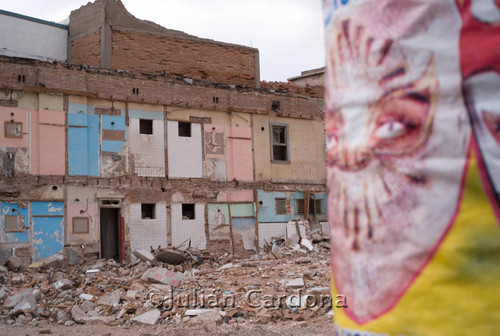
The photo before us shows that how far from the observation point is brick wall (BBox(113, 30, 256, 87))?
76.0ft

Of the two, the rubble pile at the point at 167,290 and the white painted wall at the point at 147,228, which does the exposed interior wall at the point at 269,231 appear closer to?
the rubble pile at the point at 167,290

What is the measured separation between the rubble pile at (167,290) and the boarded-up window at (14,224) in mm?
1066

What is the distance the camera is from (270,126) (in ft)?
72.0

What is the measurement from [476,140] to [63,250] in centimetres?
1729

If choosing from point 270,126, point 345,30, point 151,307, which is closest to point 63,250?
point 151,307

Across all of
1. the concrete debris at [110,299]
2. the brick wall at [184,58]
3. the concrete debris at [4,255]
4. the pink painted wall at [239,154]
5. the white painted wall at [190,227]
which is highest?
the brick wall at [184,58]

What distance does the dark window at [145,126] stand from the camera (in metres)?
19.4

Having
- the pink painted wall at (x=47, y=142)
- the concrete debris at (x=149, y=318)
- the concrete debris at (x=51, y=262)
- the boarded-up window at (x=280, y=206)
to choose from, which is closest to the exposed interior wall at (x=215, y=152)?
the boarded-up window at (x=280, y=206)

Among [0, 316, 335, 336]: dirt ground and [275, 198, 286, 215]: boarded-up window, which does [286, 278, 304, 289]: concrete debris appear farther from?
[275, 198, 286, 215]: boarded-up window

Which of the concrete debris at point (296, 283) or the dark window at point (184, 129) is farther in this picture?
the dark window at point (184, 129)

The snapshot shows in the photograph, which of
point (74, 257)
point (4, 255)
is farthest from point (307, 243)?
point (4, 255)

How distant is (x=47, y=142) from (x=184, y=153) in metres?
4.79

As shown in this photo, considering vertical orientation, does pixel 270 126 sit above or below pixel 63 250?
above

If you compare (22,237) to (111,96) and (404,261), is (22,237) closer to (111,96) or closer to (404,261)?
(111,96)
